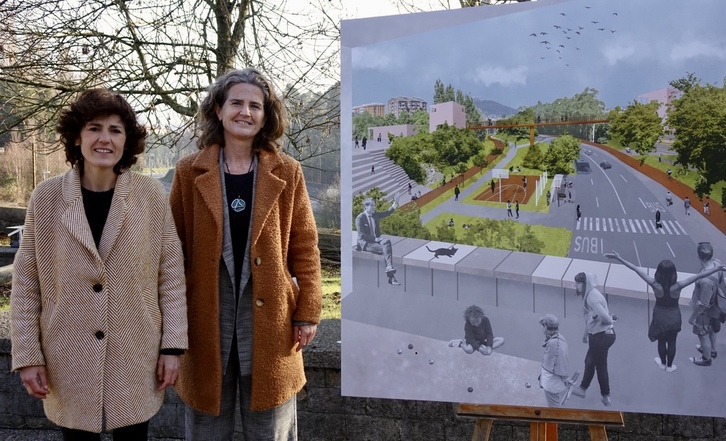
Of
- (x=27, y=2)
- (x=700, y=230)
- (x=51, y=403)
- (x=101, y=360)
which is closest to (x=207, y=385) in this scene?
(x=101, y=360)

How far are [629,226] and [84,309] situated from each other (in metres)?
1.50

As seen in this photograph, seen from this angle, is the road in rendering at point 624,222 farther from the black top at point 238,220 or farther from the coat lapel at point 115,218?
the coat lapel at point 115,218

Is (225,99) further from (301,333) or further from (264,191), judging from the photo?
(301,333)

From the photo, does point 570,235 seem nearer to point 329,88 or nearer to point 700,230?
point 700,230

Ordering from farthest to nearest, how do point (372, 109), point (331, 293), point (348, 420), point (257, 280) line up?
1. point (331, 293)
2. point (348, 420)
3. point (372, 109)
4. point (257, 280)

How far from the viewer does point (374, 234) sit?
2.10 meters

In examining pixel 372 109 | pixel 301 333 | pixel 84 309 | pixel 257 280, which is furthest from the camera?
pixel 372 109

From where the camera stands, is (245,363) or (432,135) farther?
(432,135)

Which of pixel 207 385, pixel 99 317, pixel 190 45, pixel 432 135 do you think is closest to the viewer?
pixel 99 317

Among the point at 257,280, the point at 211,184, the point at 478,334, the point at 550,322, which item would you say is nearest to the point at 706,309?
the point at 550,322

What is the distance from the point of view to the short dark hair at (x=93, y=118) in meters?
1.81

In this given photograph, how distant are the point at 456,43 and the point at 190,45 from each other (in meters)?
2.73

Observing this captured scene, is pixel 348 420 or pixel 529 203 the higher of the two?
pixel 529 203

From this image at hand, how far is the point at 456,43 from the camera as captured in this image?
78.2 inches
